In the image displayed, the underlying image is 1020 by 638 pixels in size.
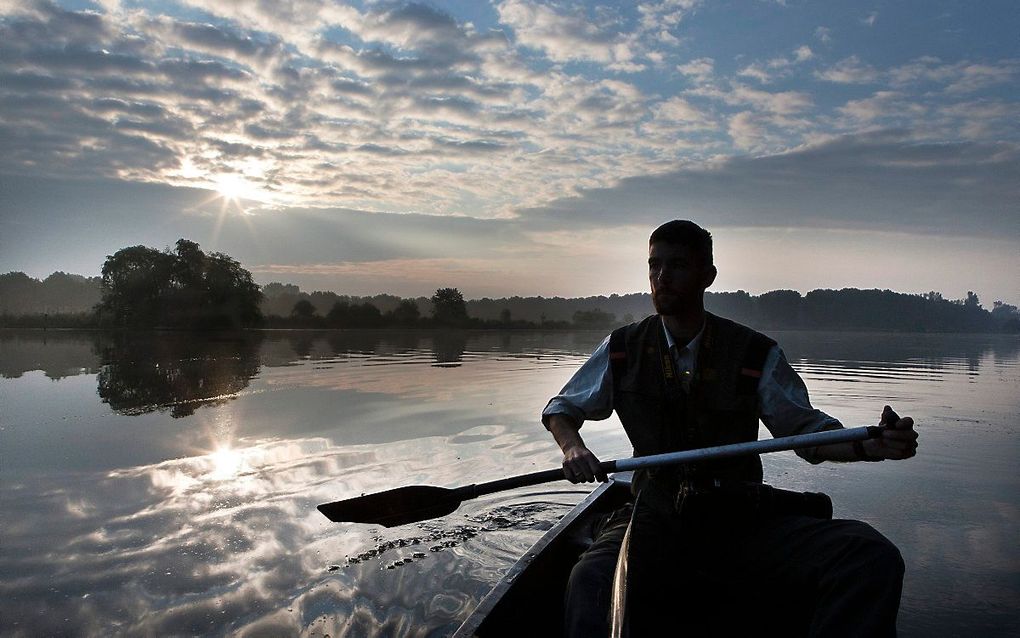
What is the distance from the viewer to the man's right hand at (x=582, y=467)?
3.14 m

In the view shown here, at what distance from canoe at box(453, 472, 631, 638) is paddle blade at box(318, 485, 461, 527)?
674 millimetres

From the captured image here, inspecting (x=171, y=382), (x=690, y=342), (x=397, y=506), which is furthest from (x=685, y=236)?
(x=171, y=382)

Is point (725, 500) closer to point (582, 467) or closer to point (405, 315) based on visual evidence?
point (582, 467)

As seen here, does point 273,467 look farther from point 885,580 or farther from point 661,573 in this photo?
point 885,580

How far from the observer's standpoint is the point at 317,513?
252 inches

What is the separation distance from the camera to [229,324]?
67.6 metres

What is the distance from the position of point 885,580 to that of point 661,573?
1.01m

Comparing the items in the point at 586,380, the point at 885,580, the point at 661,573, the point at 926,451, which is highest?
the point at 586,380

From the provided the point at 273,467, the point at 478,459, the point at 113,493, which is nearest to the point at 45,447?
the point at 113,493

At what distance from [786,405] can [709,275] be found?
0.85 meters

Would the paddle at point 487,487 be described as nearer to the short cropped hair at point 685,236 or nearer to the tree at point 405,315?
the short cropped hair at point 685,236

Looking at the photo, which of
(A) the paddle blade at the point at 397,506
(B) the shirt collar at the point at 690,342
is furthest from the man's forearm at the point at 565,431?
(A) the paddle blade at the point at 397,506

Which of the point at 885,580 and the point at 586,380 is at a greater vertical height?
the point at 586,380

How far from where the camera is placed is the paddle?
3.00 meters
